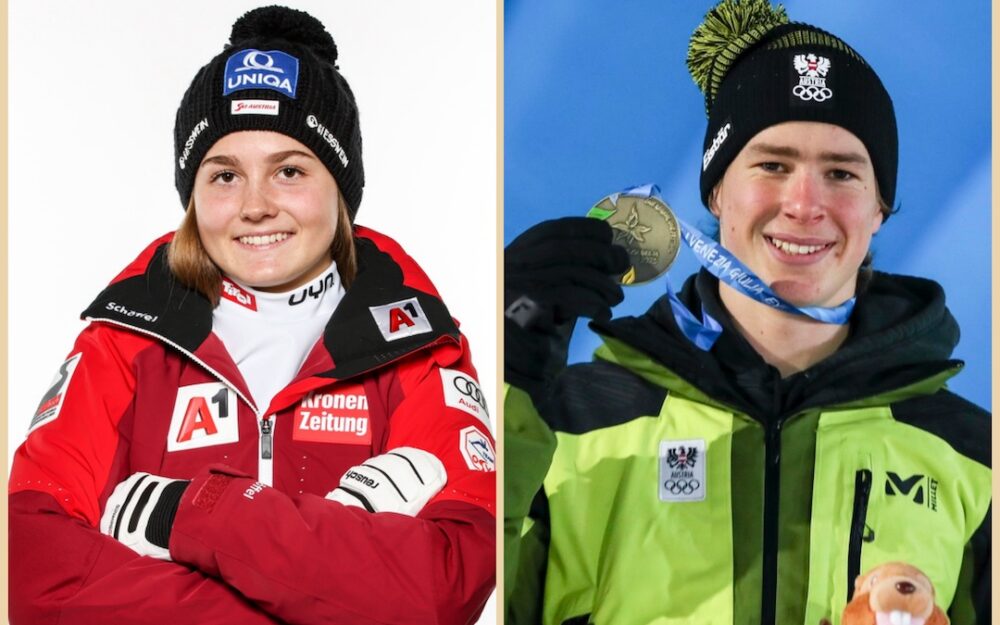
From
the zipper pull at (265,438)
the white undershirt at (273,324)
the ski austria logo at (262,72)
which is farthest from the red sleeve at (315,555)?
the ski austria logo at (262,72)

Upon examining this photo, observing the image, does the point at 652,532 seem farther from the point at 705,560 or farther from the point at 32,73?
the point at 32,73

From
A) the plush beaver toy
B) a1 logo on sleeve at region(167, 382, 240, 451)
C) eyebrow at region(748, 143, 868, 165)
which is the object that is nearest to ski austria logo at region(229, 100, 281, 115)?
a1 logo on sleeve at region(167, 382, 240, 451)

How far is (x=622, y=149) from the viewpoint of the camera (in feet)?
11.7

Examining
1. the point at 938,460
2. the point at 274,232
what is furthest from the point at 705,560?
the point at 274,232

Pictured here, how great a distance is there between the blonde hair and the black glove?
0.40 m

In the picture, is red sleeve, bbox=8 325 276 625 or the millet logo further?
the millet logo

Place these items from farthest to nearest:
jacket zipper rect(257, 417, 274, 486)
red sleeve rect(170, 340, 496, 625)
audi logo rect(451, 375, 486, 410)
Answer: audi logo rect(451, 375, 486, 410) → jacket zipper rect(257, 417, 274, 486) → red sleeve rect(170, 340, 496, 625)

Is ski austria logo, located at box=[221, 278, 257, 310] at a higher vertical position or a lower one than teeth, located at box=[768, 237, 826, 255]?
lower

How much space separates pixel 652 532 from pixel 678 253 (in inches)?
24.9

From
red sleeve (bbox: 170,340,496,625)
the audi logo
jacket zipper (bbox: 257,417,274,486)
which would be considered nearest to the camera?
red sleeve (bbox: 170,340,496,625)

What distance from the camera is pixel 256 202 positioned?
338cm

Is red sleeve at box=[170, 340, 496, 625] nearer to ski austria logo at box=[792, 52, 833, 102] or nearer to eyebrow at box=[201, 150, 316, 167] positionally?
eyebrow at box=[201, 150, 316, 167]

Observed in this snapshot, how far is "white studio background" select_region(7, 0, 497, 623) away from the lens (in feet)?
11.7

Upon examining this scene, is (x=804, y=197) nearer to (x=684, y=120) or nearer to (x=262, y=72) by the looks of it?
(x=684, y=120)
